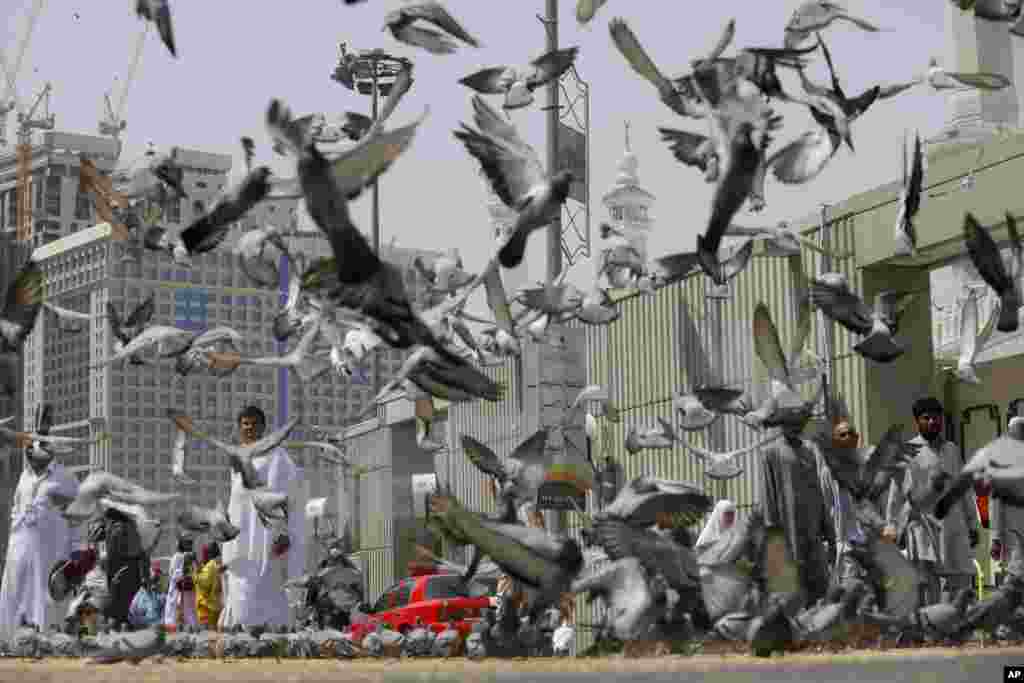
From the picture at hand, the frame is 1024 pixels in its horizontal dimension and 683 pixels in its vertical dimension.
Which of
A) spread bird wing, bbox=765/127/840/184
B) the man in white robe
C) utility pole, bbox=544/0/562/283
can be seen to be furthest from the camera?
utility pole, bbox=544/0/562/283

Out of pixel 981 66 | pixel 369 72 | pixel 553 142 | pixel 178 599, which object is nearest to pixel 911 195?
pixel 553 142

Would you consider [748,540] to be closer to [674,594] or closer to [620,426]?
[674,594]

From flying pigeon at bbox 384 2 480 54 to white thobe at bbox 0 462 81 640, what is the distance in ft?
27.7

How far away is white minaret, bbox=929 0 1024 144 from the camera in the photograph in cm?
5031

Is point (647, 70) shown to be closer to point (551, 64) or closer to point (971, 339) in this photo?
point (551, 64)

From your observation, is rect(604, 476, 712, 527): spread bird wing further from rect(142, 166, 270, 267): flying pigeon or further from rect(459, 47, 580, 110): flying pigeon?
rect(459, 47, 580, 110): flying pigeon

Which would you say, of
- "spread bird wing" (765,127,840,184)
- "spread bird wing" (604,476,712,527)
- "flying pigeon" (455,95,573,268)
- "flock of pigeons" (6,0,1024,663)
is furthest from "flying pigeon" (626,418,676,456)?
"spread bird wing" (604,476,712,527)

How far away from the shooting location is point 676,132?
1023 cm

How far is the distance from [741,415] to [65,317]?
4.89 meters

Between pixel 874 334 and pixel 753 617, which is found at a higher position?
pixel 874 334

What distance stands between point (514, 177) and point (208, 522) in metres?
3.19

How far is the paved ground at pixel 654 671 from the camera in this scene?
6.26 m

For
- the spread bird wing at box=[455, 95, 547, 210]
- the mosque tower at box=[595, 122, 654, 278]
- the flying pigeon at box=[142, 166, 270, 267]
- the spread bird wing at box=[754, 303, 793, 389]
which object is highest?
the mosque tower at box=[595, 122, 654, 278]

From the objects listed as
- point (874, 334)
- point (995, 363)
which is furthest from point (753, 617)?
point (995, 363)
